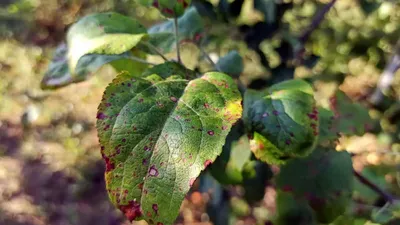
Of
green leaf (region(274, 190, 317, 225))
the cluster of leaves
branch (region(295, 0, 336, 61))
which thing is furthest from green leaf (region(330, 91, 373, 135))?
green leaf (region(274, 190, 317, 225))

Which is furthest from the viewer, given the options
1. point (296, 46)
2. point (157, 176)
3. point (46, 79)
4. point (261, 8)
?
point (296, 46)

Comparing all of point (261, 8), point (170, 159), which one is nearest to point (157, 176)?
point (170, 159)

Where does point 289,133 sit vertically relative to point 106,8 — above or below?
above

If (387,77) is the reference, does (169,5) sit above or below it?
above

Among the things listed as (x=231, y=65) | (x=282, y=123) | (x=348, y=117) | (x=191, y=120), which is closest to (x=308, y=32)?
(x=348, y=117)

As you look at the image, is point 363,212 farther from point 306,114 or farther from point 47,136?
point 47,136

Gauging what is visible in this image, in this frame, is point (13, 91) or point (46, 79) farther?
point (13, 91)

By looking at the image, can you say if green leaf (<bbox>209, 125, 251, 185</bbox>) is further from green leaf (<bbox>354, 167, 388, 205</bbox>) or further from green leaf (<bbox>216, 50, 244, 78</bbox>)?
green leaf (<bbox>354, 167, 388, 205</bbox>)

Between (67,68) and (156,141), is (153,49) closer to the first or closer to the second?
(67,68)
